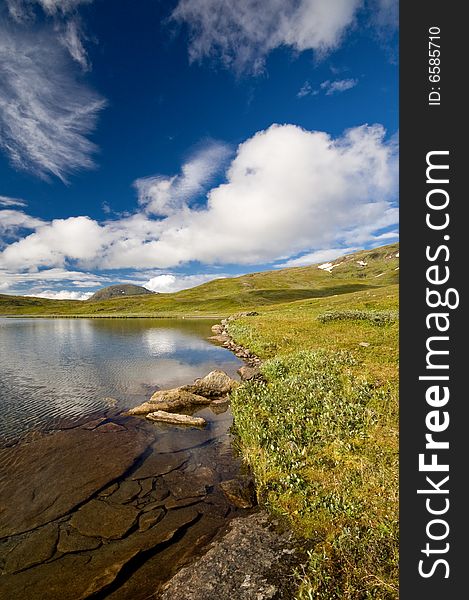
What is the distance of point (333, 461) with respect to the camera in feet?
36.7

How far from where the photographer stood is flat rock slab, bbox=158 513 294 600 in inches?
270

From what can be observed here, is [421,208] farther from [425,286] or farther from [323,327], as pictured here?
[323,327]

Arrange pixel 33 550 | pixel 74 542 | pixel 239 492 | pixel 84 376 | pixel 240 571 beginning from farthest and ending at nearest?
pixel 84 376
pixel 239 492
pixel 74 542
pixel 33 550
pixel 240 571

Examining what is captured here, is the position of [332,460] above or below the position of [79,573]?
above

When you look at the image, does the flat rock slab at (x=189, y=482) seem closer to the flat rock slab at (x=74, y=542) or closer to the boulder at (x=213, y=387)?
the flat rock slab at (x=74, y=542)

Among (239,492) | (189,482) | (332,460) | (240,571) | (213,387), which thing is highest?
(332,460)

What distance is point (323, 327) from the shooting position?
40.0m

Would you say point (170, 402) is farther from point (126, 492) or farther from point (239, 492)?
point (239, 492)

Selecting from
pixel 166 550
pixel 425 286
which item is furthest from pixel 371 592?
pixel 425 286

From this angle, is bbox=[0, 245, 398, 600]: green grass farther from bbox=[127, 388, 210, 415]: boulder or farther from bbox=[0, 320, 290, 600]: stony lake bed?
bbox=[127, 388, 210, 415]: boulder

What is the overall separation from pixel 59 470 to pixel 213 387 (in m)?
11.9

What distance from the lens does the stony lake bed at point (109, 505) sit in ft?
25.8

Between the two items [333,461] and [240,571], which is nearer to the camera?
[240,571]

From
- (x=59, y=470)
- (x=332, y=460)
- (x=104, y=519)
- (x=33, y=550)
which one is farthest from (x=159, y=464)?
(x=332, y=460)
